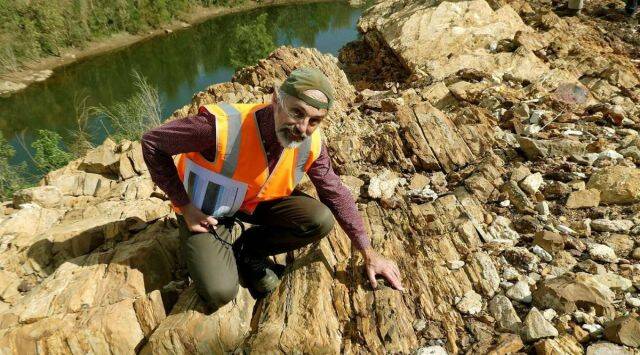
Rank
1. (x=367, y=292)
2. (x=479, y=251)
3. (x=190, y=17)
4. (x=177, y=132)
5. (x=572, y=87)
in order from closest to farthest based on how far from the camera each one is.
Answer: (x=177, y=132)
(x=367, y=292)
(x=479, y=251)
(x=572, y=87)
(x=190, y=17)

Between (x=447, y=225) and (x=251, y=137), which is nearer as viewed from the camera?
(x=251, y=137)

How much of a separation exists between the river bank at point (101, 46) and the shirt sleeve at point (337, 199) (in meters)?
34.8

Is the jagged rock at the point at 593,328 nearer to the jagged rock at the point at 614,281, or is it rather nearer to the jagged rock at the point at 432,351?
the jagged rock at the point at 614,281

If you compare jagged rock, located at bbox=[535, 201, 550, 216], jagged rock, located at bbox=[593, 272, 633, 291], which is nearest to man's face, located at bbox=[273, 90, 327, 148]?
jagged rock, located at bbox=[593, 272, 633, 291]

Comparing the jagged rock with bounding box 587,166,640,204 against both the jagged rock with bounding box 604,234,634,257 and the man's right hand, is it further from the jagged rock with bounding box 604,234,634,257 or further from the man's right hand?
the man's right hand

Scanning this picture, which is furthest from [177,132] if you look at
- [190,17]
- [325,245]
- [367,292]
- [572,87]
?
[190,17]

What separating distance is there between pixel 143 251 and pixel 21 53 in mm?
39617

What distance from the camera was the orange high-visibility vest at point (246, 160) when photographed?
307 centimetres

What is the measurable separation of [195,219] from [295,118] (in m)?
1.13

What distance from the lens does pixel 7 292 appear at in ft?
12.8

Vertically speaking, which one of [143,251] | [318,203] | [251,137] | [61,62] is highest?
[251,137]

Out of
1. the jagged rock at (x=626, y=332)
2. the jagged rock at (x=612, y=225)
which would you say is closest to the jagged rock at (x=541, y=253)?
the jagged rock at (x=612, y=225)

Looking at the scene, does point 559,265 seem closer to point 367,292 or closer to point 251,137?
point 367,292

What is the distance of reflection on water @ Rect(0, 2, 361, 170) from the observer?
87.9 feet
